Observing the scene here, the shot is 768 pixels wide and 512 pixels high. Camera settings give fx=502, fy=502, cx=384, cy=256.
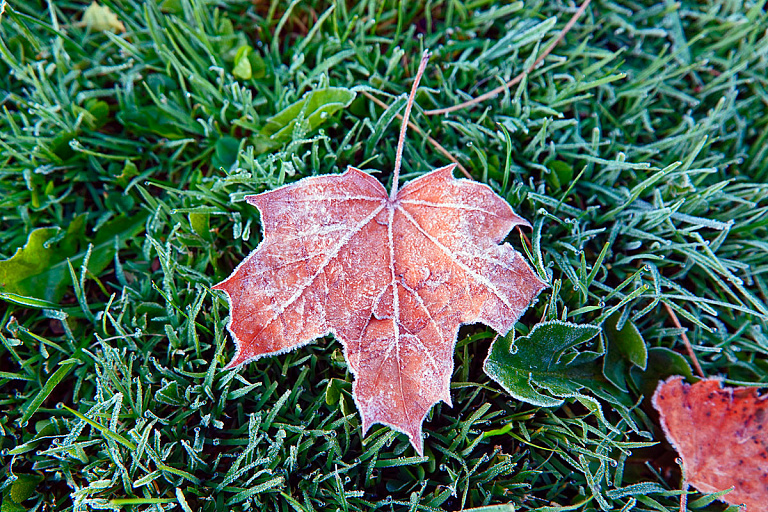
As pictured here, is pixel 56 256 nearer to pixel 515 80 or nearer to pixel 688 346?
pixel 515 80

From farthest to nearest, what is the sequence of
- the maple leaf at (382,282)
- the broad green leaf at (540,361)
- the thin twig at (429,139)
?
1. the thin twig at (429,139)
2. the broad green leaf at (540,361)
3. the maple leaf at (382,282)

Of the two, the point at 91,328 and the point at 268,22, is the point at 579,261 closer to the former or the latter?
the point at 268,22

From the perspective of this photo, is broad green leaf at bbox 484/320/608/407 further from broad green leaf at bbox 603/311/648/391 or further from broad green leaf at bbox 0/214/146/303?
broad green leaf at bbox 0/214/146/303

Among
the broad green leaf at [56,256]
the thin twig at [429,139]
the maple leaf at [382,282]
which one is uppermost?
the thin twig at [429,139]

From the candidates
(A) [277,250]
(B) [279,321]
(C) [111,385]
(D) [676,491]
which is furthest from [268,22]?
(D) [676,491]

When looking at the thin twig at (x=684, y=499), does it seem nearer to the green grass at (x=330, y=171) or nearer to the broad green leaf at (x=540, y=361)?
the green grass at (x=330, y=171)

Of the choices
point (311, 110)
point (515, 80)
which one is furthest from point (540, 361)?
point (311, 110)

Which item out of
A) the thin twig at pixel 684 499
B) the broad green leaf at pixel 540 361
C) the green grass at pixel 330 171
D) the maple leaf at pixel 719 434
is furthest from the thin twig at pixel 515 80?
the thin twig at pixel 684 499
